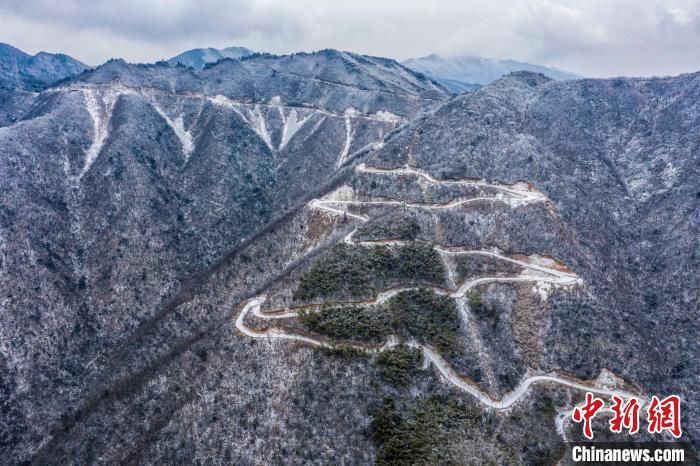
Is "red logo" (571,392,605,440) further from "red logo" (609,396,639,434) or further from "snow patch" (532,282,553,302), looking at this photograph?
"snow patch" (532,282,553,302)

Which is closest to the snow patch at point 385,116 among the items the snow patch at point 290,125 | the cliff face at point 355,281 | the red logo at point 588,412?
the snow patch at point 290,125

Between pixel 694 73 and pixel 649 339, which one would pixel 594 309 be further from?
pixel 694 73

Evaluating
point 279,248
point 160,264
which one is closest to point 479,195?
point 279,248

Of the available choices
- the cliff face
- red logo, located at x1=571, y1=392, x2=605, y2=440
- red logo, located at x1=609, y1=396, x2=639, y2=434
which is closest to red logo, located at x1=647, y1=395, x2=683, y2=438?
red logo, located at x1=609, y1=396, x2=639, y2=434

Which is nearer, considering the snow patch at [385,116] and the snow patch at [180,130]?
the snow patch at [180,130]

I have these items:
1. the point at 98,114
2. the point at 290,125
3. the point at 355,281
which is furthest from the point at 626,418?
the point at 98,114

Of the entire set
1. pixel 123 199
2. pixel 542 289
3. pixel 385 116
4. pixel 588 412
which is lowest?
pixel 588 412

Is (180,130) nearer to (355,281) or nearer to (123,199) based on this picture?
(123,199)

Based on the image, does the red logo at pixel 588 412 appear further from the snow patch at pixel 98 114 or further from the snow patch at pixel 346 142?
the snow patch at pixel 98 114
